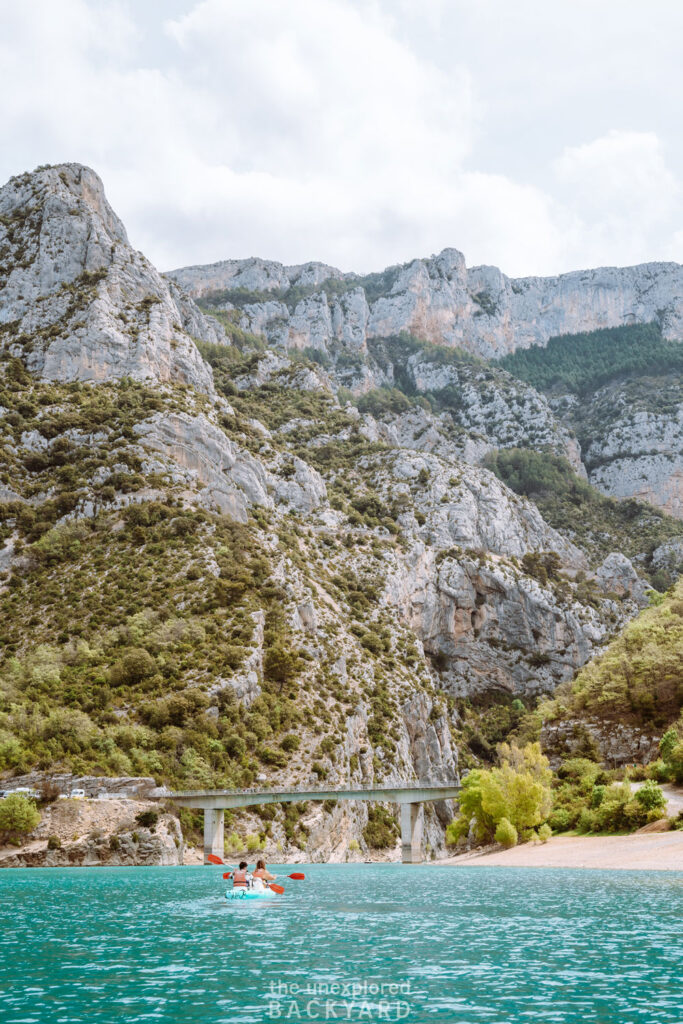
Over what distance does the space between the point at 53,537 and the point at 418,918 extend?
224 ft

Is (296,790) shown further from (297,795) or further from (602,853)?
(602,853)

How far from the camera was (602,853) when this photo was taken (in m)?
48.6

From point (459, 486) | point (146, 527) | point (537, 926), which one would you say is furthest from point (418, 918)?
point (459, 486)

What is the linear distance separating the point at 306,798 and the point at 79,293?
78391 millimetres

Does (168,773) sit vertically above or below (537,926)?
above

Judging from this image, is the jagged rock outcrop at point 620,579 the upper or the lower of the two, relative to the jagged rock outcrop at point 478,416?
lower

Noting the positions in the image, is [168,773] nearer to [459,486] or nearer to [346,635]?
[346,635]

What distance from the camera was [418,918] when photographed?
90.2 feet

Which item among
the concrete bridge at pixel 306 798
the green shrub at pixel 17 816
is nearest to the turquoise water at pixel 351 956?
the green shrub at pixel 17 816

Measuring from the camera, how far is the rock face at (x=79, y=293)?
359 feet

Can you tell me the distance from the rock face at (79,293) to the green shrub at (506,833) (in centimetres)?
7448

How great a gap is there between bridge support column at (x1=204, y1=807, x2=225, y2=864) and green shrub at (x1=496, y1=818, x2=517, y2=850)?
22.4 m

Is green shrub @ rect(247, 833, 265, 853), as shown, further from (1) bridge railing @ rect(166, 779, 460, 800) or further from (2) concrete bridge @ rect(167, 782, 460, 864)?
(1) bridge railing @ rect(166, 779, 460, 800)

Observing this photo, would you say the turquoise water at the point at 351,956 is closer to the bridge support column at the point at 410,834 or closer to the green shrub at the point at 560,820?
the green shrub at the point at 560,820
